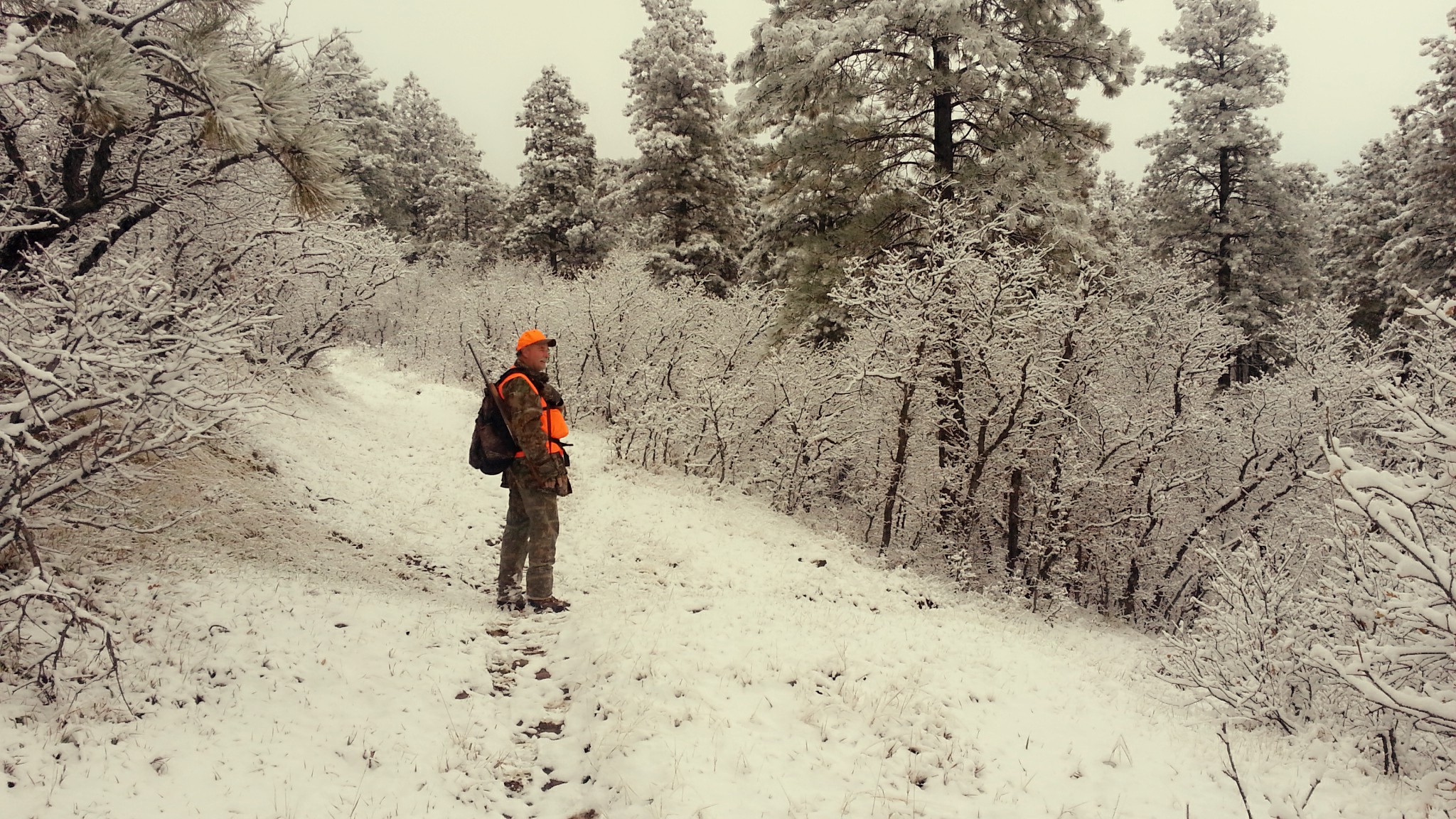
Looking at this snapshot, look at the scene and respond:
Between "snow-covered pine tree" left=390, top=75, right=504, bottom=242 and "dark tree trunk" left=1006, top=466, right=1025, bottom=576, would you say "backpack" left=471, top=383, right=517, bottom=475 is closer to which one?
→ "dark tree trunk" left=1006, top=466, right=1025, bottom=576

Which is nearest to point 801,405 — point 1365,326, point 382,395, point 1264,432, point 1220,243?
point 1264,432

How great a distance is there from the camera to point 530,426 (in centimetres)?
626

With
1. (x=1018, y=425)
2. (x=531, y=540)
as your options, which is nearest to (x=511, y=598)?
(x=531, y=540)

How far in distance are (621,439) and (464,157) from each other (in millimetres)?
32864

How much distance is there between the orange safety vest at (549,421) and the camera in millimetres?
6328

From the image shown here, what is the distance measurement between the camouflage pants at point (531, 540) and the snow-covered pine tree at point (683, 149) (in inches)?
678

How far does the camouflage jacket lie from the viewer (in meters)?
6.26

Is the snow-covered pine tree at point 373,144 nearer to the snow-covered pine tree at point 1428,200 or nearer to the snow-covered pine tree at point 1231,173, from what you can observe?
the snow-covered pine tree at point 1231,173

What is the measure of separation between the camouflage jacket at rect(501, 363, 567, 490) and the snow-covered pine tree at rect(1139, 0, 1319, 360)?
19432 millimetres

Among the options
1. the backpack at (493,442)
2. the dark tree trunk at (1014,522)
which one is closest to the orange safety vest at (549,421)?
the backpack at (493,442)

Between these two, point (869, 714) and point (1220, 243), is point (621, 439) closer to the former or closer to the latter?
point (869, 714)

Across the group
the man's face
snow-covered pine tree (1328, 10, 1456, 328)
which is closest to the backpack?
the man's face

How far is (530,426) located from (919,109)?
10.1 m

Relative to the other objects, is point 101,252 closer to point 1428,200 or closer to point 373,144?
point 1428,200
